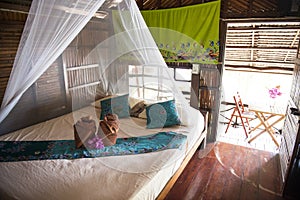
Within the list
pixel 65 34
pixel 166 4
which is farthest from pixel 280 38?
pixel 65 34

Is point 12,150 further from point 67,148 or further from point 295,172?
point 295,172

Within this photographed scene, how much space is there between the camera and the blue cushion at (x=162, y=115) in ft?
8.24

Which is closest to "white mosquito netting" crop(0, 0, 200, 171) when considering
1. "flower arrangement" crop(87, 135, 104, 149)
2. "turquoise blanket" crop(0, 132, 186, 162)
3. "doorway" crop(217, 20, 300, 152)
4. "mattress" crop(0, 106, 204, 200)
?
"turquoise blanket" crop(0, 132, 186, 162)

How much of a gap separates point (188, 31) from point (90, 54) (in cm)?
160

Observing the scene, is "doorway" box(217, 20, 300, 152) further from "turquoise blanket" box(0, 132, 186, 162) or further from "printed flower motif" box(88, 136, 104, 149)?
"printed flower motif" box(88, 136, 104, 149)

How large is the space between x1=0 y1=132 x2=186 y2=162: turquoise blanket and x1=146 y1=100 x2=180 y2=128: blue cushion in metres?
0.27

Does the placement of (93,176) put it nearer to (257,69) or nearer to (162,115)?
(162,115)

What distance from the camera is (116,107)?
287cm

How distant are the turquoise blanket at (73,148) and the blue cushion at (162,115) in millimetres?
268

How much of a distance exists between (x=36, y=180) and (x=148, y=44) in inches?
71.9

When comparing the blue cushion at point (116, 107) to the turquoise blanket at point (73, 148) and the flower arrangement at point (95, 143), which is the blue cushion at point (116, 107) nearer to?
the turquoise blanket at point (73, 148)

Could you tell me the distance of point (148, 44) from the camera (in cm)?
249

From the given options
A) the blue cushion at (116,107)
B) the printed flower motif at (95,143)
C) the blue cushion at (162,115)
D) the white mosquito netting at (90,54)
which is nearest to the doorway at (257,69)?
the blue cushion at (162,115)

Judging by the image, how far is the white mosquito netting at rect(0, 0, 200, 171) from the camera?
1608mm
